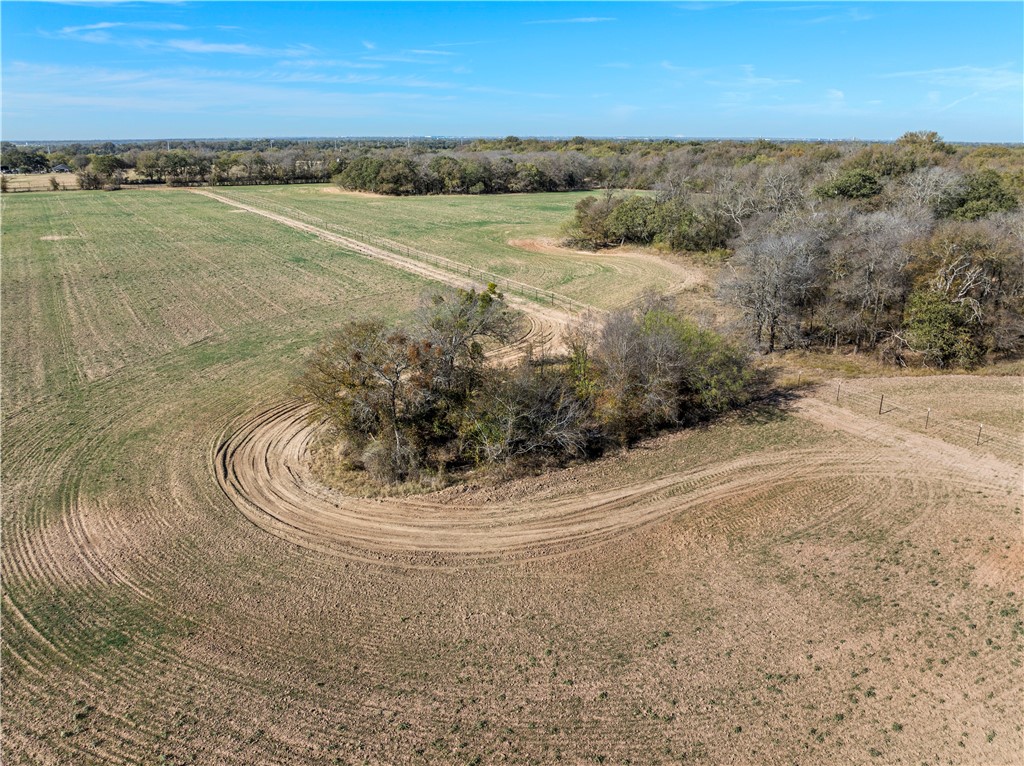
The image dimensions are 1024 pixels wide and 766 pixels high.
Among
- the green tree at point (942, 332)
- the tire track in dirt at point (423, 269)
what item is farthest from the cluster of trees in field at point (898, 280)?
the tire track in dirt at point (423, 269)

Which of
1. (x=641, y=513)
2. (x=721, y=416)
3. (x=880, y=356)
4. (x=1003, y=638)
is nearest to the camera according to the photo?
(x=1003, y=638)

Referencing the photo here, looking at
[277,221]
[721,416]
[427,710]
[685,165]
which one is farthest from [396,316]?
[685,165]

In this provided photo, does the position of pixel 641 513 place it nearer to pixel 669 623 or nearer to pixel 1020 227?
pixel 669 623

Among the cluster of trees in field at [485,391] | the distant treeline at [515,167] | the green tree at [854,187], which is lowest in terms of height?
the cluster of trees in field at [485,391]

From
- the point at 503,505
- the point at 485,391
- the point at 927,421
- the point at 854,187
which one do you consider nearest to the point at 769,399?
the point at 927,421

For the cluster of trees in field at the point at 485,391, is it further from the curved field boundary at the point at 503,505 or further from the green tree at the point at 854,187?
the green tree at the point at 854,187

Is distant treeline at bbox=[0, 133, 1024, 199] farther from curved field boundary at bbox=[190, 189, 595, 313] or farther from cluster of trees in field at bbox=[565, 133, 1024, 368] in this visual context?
cluster of trees in field at bbox=[565, 133, 1024, 368]
